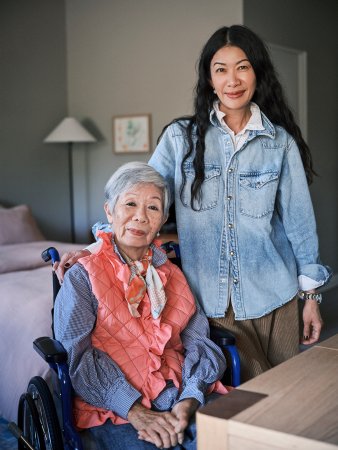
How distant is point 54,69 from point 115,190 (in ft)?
13.6

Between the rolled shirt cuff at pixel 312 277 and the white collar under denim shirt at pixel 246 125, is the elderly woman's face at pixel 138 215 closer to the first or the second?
the white collar under denim shirt at pixel 246 125

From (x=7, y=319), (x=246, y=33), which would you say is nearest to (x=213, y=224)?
(x=246, y=33)

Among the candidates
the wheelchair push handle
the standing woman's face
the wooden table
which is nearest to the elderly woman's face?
the wheelchair push handle

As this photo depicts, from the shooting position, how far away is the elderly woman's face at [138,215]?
72.7 inches

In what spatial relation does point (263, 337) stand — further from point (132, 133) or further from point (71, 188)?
point (71, 188)

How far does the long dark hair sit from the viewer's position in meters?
1.89

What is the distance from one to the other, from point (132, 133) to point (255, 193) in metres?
3.70

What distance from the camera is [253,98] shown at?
200cm

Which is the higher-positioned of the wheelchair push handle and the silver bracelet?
the wheelchair push handle

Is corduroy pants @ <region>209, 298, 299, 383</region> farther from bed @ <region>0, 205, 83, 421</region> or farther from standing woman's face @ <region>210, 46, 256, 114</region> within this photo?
bed @ <region>0, 205, 83, 421</region>

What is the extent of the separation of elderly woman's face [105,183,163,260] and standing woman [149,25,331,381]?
0.46 ft

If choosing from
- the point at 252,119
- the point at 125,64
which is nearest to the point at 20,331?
the point at 252,119

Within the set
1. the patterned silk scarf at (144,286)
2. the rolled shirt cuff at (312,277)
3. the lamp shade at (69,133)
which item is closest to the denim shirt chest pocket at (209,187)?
the patterned silk scarf at (144,286)

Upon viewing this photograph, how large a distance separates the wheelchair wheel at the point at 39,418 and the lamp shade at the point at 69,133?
3.58 m
